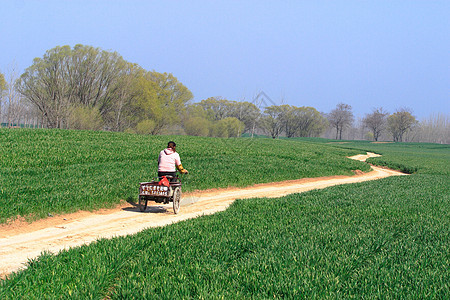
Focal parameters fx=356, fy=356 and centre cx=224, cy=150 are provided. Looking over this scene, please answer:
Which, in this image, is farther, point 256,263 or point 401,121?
point 401,121

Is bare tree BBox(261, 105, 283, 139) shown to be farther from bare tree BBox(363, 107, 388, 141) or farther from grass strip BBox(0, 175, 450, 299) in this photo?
grass strip BBox(0, 175, 450, 299)

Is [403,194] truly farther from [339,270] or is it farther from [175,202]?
[339,270]

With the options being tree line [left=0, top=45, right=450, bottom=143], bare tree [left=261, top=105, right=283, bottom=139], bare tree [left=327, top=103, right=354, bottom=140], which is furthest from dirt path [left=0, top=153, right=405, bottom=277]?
bare tree [left=327, top=103, right=354, bottom=140]

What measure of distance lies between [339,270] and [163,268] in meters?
2.85

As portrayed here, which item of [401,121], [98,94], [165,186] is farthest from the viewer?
[401,121]

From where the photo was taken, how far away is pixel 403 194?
1514cm

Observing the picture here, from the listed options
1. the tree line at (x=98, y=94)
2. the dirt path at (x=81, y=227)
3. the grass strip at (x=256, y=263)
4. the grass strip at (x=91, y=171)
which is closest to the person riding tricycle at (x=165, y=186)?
the dirt path at (x=81, y=227)

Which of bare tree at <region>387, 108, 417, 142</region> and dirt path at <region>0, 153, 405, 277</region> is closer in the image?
dirt path at <region>0, 153, 405, 277</region>

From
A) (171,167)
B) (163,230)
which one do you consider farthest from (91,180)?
(163,230)

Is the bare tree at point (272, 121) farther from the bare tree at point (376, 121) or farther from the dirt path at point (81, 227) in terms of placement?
the dirt path at point (81, 227)

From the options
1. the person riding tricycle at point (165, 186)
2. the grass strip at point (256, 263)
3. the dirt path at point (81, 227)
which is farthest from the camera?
the person riding tricycle at point (165, 186)

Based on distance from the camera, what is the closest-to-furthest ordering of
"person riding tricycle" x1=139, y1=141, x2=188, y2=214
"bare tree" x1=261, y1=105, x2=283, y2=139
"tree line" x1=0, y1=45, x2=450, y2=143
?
"person riding tricycle" x1=139, y1=141, x2=188, y2=214 → "tree line" x1=0, y1=45, x2=450, y2=143 → "bare tree" x1=261, y1=105, x2=283, y2=139

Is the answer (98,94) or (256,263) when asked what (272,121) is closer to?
(98,94)

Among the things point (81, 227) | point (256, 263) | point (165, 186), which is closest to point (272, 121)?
point (165, 186)
